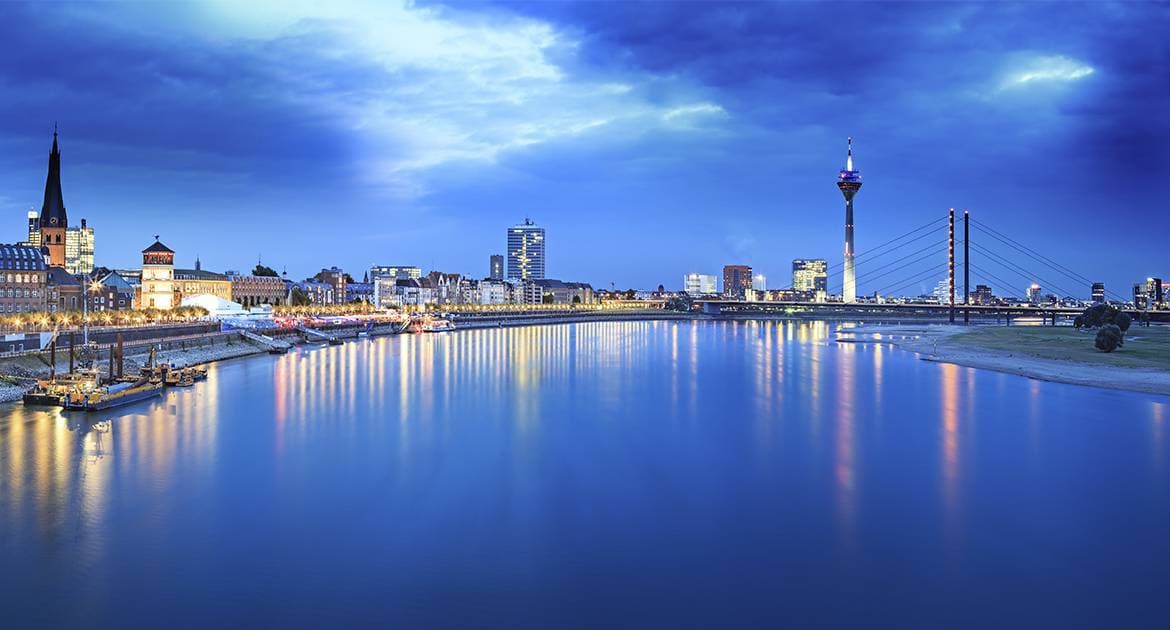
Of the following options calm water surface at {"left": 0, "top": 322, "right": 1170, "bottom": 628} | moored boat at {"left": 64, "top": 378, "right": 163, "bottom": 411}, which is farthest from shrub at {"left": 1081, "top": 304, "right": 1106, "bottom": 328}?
moored boat at {"left": 64, "top": 378, "right": 163, "bottom": 411}

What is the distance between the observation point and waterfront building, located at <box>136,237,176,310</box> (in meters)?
106

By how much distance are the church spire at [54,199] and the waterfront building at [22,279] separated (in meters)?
24.5

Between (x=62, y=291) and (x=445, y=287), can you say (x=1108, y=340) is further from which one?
(x=445, y=287)

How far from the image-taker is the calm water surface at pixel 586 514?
1350cm

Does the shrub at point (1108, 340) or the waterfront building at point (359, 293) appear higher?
the waterfront building at point (359, 293)

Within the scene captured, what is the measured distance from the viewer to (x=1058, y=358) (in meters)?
55.4

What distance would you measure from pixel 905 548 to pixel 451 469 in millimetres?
12525

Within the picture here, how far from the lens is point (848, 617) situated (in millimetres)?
12969

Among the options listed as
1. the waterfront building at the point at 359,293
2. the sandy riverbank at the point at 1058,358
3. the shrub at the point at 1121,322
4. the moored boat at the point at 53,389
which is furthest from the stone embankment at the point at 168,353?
the shrub at the point at 1121,322

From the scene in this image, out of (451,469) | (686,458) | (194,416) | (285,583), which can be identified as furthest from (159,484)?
(686,458)

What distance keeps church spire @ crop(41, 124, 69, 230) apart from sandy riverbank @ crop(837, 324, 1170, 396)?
3953 inches

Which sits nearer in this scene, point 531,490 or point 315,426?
point 531,490

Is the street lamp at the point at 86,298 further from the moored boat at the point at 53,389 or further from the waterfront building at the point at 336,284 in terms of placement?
the waterfront building at the point at 336,284

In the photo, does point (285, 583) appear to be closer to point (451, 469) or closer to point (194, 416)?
point (451, 469)
